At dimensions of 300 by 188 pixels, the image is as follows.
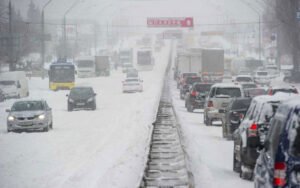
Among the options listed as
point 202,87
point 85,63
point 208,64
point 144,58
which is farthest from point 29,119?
point 144,58

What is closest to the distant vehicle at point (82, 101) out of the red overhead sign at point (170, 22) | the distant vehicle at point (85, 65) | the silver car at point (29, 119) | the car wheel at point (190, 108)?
the car wheel at point (190, 108)

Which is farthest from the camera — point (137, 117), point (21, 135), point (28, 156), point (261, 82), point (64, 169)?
point (261, 82)

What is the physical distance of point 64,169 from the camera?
622 inches

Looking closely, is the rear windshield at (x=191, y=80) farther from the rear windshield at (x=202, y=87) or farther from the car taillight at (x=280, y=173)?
the car taillight at (x=280, y=173)

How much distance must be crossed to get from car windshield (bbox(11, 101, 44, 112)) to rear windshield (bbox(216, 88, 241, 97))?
7.06 m

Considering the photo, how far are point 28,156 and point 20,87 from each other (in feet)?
121

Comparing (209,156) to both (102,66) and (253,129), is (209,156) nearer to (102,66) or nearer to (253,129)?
(253,129)

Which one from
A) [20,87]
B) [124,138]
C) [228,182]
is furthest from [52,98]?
[228,182]

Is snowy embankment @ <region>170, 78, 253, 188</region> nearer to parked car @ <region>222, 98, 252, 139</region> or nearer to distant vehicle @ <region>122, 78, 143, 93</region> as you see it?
parked car @ <region>222, 98, 252, 139</region>

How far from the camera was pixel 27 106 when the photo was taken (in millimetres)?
26906

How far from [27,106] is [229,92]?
8009mm

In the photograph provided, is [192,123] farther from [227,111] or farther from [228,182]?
[228,182]

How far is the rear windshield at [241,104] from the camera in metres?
20.9

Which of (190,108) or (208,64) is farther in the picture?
(208,64)
